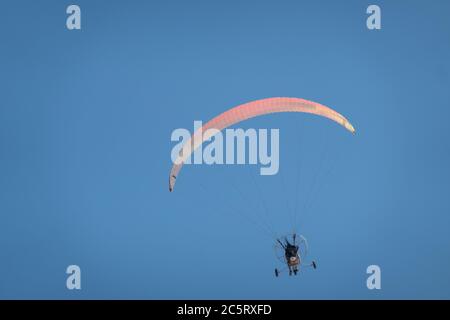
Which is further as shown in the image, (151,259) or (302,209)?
(302,209)

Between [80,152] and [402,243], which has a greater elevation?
[80,152]

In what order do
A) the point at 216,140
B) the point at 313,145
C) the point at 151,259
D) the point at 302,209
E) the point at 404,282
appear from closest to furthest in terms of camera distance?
the point at 216,140 < the point at 404,282 < the point at 151,259 < the point at 313,145 < the point at 302,209

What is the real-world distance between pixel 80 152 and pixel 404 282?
645 inches

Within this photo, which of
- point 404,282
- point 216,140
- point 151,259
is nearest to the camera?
point 216,140

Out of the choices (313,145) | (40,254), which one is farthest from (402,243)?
(40,254)

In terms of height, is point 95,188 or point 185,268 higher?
point 95,188

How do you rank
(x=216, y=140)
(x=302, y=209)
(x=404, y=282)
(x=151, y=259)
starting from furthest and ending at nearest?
(x=302, y=209) → (x=151, y=259) → (x=404, y=282) → (x=216, y=140)

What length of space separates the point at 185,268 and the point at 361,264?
25.5 ft

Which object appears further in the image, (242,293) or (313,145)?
(313,145)

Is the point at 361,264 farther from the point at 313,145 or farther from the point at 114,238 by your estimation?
the point at 114,238

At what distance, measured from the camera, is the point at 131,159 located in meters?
43.3

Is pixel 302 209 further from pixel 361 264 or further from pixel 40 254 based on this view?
pixel 40 254

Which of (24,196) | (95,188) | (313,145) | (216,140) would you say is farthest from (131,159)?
(216,140)

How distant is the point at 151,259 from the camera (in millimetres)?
39969
